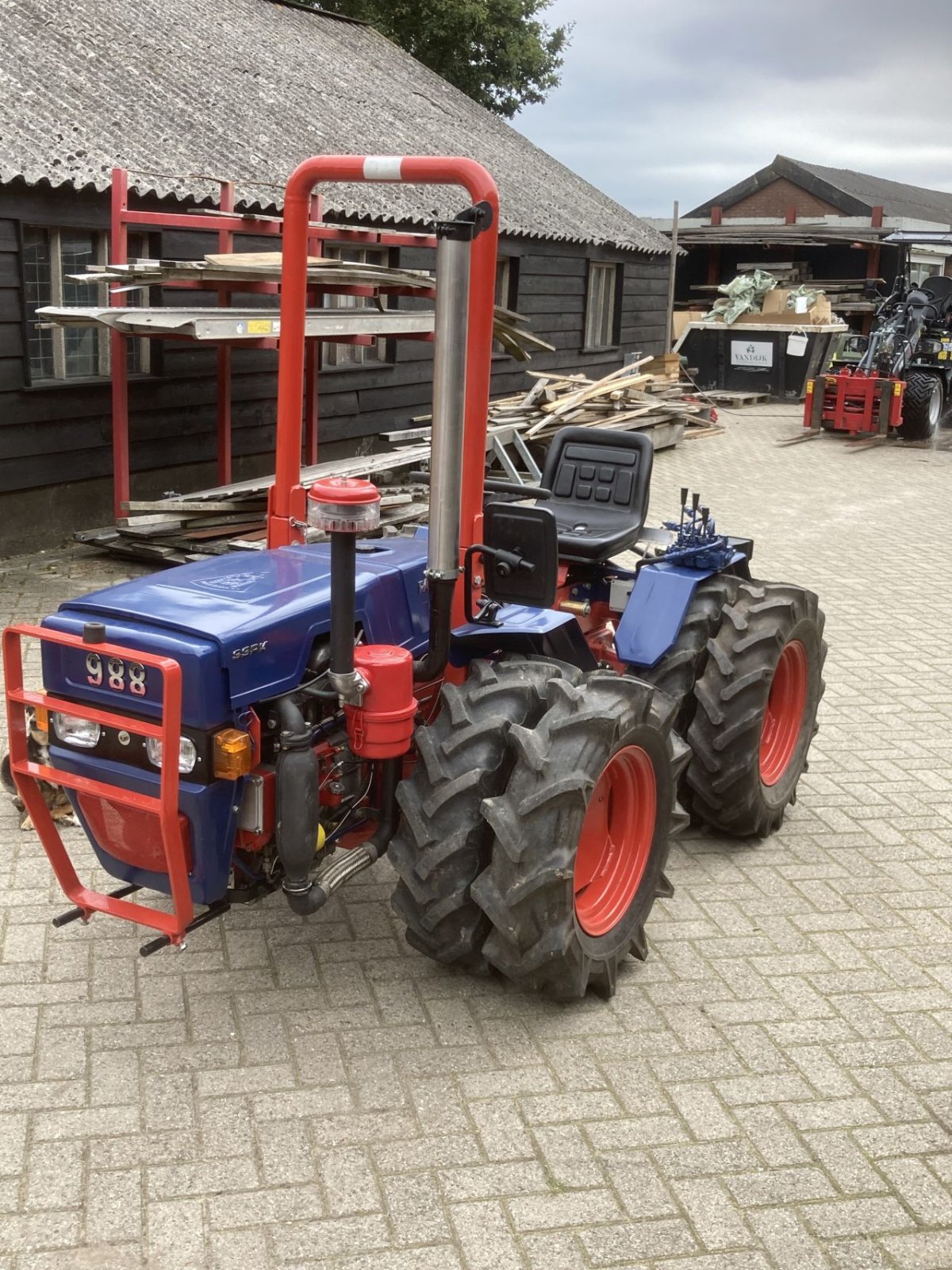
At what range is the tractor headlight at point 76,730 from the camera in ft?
11.6

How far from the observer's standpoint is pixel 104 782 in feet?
11.6

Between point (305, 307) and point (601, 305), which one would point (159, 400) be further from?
point (601, 305)

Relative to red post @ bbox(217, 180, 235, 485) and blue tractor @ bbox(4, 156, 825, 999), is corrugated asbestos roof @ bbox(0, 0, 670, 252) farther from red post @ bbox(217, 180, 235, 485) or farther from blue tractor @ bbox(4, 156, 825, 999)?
blue tractor @ bbox(4, 156, 825, 999)

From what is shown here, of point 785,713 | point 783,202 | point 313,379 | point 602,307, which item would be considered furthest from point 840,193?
point 785,713

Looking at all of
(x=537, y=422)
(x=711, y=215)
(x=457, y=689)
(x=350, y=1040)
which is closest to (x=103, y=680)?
(x=457, y=689)

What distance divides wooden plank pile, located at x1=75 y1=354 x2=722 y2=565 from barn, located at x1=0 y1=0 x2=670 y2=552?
59 cm

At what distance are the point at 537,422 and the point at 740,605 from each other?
9274 mm

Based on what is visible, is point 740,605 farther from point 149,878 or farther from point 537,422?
point 537,422

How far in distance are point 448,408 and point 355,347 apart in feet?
34.1

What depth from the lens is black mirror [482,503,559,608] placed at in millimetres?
3900

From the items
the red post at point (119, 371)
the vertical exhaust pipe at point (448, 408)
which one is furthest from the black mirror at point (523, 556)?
the red post at point (119, 371)

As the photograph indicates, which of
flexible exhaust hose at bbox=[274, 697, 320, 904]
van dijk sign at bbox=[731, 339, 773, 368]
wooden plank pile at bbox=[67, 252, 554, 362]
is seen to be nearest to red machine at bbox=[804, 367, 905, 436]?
van dijk sign at bbox=[731, 339, 773, 368]

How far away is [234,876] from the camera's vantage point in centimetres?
366

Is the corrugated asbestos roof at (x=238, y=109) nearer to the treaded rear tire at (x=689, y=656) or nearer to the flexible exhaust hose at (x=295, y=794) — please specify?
the treaded rear tire at (x=689, y=656)
